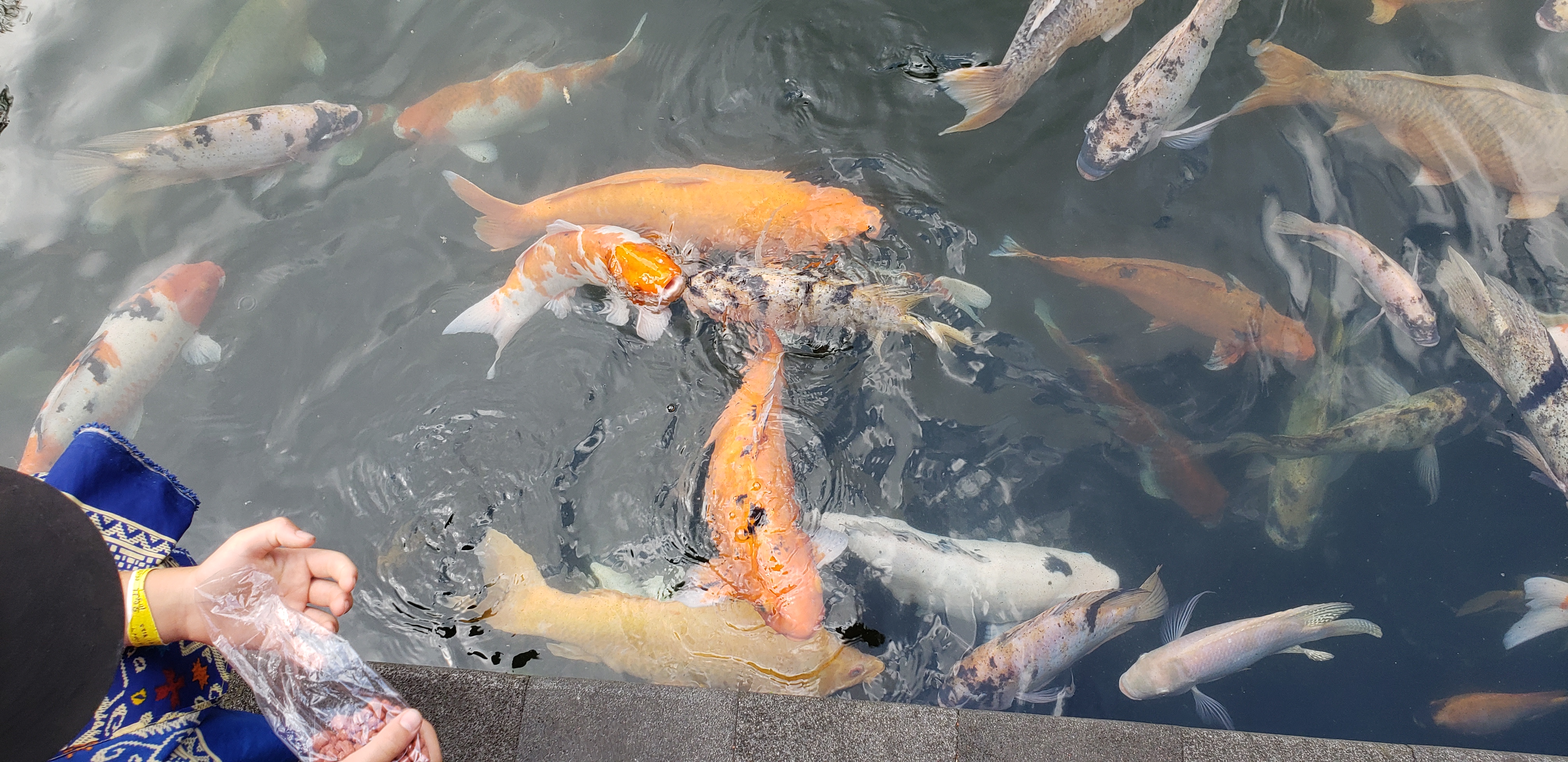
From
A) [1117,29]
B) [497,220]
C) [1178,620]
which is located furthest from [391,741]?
[1117,29]

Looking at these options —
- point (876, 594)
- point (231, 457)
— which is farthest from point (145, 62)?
point (876, 594)

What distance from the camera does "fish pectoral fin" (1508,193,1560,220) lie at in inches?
169

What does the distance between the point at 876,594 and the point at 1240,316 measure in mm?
2451

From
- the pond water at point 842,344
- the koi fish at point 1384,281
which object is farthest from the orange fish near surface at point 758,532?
the koi fish at point 1384,281

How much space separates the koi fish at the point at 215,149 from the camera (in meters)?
4.69

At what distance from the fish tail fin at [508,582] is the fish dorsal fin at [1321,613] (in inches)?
143

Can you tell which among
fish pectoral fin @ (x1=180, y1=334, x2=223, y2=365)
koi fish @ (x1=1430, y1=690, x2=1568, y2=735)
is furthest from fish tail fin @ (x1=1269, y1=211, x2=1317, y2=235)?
fish pectoral fin @ (x1=180, y1=334, x2=223, y2=365)

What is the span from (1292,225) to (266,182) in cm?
590

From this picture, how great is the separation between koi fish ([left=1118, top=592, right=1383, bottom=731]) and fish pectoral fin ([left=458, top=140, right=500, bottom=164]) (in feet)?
14.8

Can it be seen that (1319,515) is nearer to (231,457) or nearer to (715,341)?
(715,341)

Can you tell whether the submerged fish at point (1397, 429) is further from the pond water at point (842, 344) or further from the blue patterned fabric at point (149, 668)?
the blue patterned fabric at point (149, 668)

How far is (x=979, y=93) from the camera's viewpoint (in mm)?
4566

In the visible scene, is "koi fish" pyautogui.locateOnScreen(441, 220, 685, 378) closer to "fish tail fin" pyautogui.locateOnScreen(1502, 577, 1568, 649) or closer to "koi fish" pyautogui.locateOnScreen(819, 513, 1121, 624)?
"koi fish" pyautogui.locateOnScreen(819, 513, 1121, 624)

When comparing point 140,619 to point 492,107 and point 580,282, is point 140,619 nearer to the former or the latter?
point 580,282
